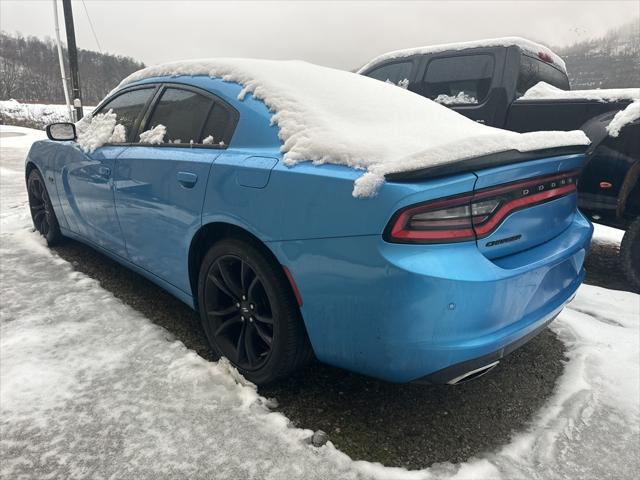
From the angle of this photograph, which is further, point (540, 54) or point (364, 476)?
point (540, 54)

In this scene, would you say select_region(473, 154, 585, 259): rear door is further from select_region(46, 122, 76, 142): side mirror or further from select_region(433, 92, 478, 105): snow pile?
select_region(46, 122, 76, 142): side mirror

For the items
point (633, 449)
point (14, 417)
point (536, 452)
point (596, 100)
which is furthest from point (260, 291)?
point (596, 100)

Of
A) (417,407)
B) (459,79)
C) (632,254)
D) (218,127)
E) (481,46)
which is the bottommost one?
(417,407)

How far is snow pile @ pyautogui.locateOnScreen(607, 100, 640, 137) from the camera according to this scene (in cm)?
347

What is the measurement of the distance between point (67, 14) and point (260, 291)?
15057mm

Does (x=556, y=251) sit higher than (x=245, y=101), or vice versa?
(x=245, y=101)

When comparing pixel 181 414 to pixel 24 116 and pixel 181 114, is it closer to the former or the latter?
pixel 181 114

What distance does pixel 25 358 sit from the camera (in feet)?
7.88

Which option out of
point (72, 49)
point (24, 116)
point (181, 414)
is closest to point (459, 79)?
point (181, 414)

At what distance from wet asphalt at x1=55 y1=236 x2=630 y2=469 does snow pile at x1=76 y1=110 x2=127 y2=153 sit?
53.7 inches

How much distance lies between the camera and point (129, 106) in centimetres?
312

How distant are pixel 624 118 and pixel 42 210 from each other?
5.21m

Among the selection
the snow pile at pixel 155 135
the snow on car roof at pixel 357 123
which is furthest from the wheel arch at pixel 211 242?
the snow pile at pixel 155 135

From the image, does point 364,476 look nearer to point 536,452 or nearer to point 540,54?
point 536,452
